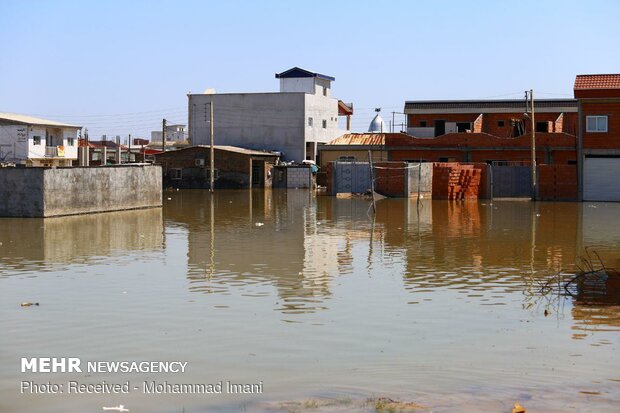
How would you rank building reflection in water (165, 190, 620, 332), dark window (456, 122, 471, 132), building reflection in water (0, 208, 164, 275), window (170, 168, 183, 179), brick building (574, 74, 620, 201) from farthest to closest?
window (170, 168, 183, 179) < dark window (456, 122, 471, 132) < brick building (574, 74, 620, 201) < building reflection in water (0, 208, 164, 275) < building reflection in water (165, 190, 620, 332)

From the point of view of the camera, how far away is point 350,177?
169ft

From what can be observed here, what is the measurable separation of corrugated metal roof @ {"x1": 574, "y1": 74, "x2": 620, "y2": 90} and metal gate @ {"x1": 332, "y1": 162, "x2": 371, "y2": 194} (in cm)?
1254

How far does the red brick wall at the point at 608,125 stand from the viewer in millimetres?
44906

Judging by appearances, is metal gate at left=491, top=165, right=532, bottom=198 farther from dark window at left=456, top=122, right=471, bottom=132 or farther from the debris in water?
the debris in water

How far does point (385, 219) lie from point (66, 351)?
23.9m

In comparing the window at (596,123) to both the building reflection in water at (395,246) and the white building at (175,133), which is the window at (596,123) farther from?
the white building at (175,133)

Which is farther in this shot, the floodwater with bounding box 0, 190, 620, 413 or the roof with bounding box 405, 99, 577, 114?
the roof with bounding box 405, 99, 577, 114

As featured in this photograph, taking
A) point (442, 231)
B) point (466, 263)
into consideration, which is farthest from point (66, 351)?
point (442, 231)

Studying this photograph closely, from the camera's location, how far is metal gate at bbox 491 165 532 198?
48594 mm

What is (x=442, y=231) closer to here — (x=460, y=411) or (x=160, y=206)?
(x=160, y=206)

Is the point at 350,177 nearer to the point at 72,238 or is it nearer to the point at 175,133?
the point at 72,238

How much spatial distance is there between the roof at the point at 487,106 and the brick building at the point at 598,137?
17564mm

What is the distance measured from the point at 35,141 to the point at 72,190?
1338 inches

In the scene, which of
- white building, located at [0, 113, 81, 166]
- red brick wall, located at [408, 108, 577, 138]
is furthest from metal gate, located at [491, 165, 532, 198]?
white building, located at [0, 113, 81, 166]
